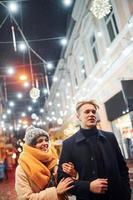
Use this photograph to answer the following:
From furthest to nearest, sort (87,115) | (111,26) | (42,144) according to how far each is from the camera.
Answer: (111,26), (42,144), (87,115)

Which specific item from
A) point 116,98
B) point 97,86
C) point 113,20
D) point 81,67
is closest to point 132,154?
point 116,98

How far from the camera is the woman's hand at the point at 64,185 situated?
2.37m

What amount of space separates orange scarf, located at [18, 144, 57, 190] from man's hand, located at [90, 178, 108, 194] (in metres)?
0.50

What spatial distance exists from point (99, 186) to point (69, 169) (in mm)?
321

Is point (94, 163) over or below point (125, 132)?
below

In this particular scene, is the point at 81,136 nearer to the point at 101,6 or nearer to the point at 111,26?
the point at 101,6

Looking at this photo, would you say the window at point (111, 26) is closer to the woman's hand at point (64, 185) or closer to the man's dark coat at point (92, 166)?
the man's dark coat at point (92, 166)

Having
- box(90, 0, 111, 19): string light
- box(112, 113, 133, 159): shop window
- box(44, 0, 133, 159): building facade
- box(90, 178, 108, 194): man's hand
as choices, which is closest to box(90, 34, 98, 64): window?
box(44, 0, 133, 159): building facade

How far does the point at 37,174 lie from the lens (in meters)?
2.49

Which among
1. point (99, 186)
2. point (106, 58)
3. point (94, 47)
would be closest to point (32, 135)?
point (99, 186)

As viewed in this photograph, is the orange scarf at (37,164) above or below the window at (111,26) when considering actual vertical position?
below

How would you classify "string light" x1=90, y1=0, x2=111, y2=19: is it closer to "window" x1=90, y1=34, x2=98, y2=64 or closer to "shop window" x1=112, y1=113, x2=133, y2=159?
"shop window" x1=112, y1=113, x2=133, y2=159

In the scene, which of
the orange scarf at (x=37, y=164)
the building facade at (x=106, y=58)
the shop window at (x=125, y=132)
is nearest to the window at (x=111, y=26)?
the building facade at (x=106, y=58)

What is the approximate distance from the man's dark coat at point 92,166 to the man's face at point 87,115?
111mm
